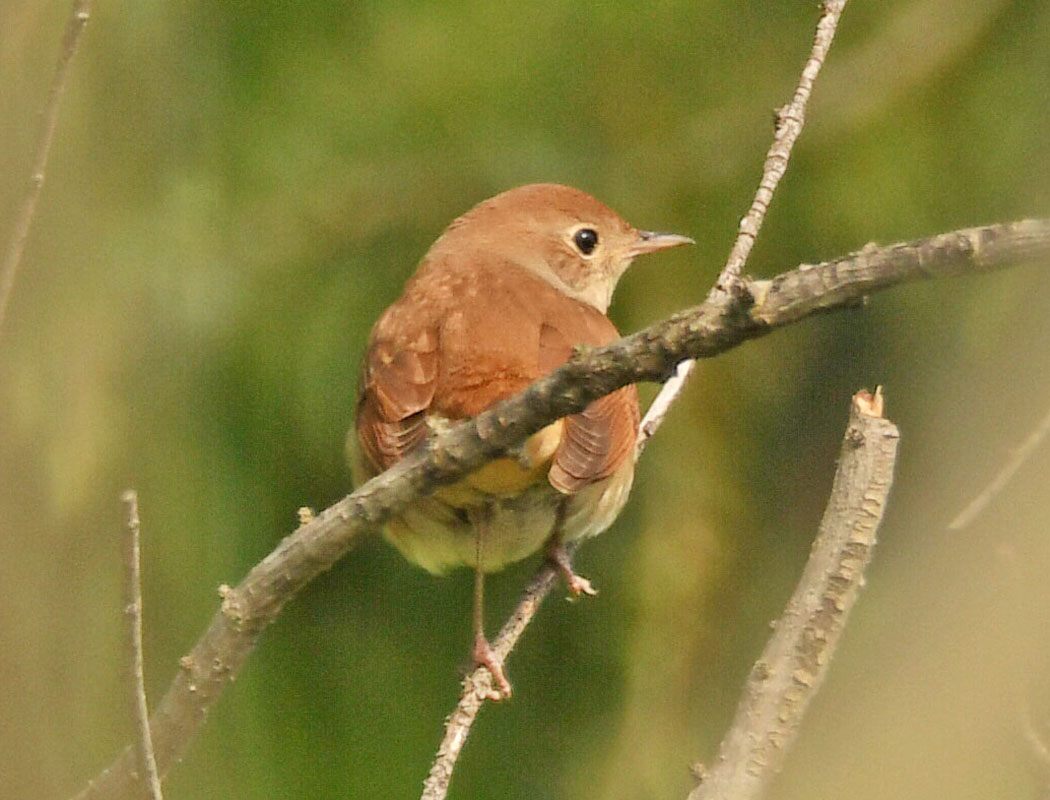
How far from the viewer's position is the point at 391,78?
18.4ft

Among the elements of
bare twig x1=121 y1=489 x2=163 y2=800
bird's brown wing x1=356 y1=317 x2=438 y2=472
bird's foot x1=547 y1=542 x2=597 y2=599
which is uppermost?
bird's brown wing x1=356 y1=317 x2=438 y2=472

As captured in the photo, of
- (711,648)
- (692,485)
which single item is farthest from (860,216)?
(711,648)

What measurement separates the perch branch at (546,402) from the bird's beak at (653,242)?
2457 millimetres

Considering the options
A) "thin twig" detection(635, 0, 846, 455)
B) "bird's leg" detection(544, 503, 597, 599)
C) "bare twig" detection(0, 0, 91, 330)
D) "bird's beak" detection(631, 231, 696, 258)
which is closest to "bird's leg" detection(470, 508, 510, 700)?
"bird's leg" detection(544, 503, 597, 599)

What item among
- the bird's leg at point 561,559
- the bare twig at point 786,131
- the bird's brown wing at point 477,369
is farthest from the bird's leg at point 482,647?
the bare twig at point 786,131

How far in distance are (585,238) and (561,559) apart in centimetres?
130

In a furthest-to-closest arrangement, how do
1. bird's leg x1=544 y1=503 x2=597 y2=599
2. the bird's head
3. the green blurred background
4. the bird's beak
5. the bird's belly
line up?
the bird's head, the bird's beak, the green blurred background, bird's leg x1=544 y1=503 x2=597 y2=599, the bird's belly

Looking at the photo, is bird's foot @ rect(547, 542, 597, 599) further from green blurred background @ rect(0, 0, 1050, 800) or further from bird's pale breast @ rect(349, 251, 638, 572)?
green blurred background @ rect(0, 0, 1050, 800)

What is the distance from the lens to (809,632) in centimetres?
277

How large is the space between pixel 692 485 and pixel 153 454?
184cm

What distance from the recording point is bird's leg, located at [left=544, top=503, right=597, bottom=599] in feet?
14.5

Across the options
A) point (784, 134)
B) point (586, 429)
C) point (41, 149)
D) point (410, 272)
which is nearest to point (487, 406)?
point (586, 429)

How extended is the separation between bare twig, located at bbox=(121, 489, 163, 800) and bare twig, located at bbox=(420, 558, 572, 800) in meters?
0.61

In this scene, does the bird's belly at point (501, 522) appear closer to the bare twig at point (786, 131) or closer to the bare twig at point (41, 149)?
the bare twig at point (786, 131)
